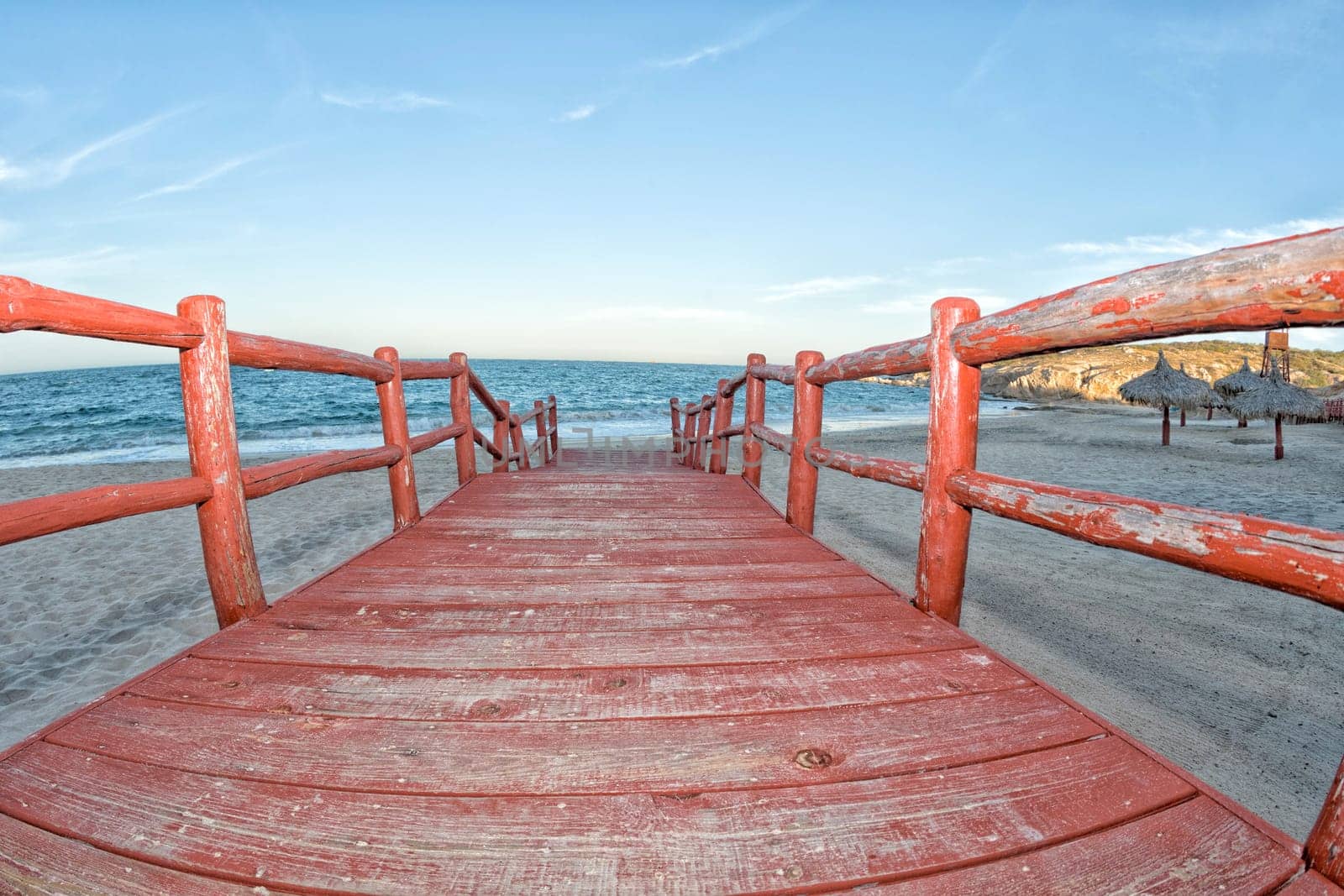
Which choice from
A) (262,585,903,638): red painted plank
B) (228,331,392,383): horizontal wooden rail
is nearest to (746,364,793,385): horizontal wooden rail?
(262,585,903,638): red painted plank

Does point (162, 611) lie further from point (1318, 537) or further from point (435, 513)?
point (1318, 537)

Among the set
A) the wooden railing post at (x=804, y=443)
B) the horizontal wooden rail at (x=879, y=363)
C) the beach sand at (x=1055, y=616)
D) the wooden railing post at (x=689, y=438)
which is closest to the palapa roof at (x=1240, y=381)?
the beach sand at (x=1055, y=616)

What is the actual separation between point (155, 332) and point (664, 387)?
4355cm

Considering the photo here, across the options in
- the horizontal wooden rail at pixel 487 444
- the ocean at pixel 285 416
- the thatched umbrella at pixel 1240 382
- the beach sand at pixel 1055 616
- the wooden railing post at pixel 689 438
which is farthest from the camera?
the thatched umbrella at pixel 1240 382

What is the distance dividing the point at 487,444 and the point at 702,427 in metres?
3.46

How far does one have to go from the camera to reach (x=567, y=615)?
6.66 feet

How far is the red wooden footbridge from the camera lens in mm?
975

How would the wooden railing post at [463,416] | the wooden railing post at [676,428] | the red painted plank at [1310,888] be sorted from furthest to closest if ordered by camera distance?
the wooden railing post at [676,428] → the wooden railing post at [463,416] → the red painted plank at [1310,888]

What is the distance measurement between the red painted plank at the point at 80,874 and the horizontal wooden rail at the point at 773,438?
8.99ft

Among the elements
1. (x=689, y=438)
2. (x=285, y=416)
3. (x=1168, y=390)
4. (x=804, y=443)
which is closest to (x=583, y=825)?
(x=804, y=443)

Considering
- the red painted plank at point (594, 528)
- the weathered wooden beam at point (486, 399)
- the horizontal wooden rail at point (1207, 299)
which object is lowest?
the red painted plank at point (594, 528)

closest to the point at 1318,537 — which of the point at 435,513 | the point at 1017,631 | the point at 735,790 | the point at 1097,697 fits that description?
the point at 735,790

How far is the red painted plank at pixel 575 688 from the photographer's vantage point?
144 centimetres

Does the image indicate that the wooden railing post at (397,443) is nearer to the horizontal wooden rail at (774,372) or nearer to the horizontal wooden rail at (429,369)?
the horizontal wooden rail at (429,369)
